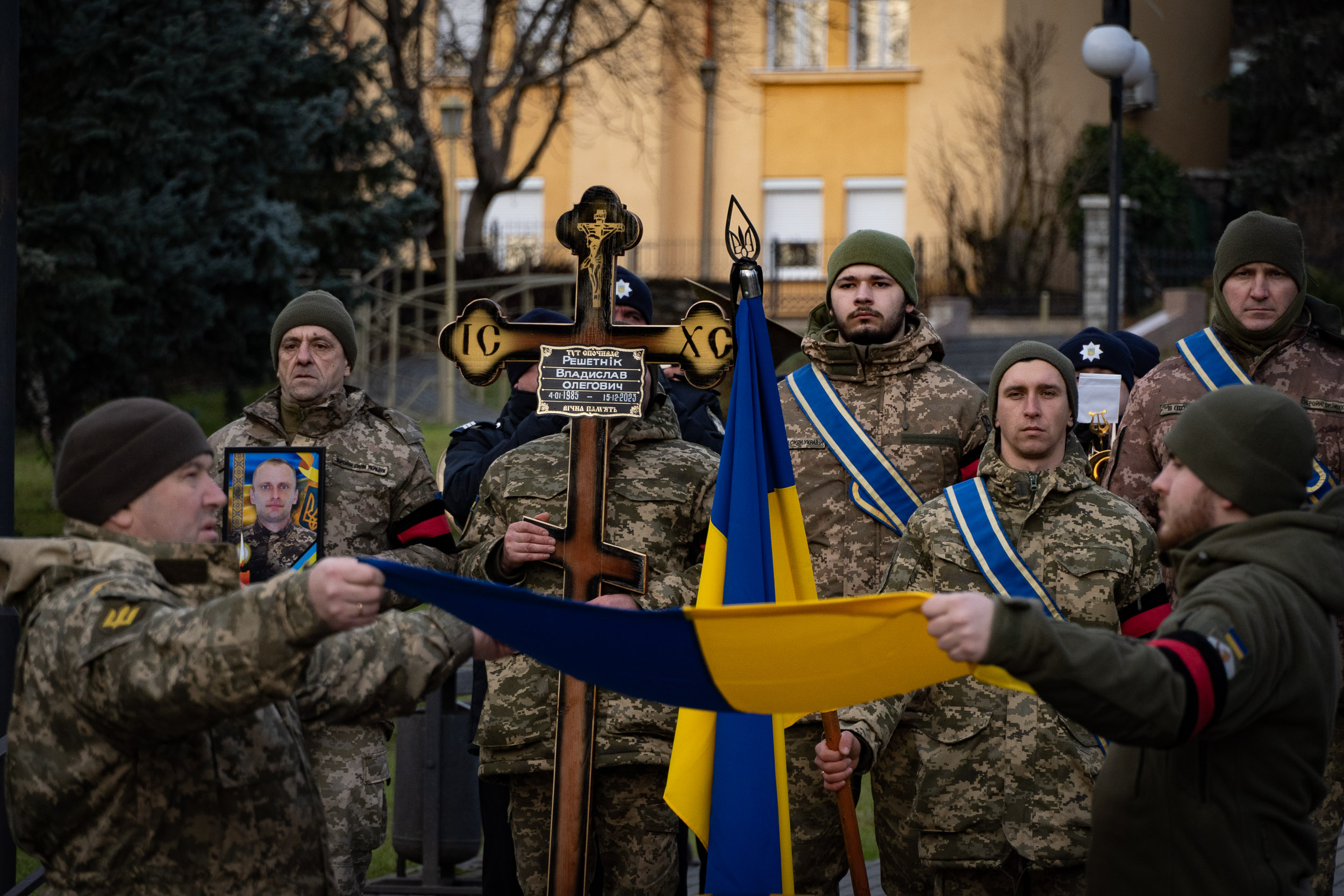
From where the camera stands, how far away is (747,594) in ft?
14.2

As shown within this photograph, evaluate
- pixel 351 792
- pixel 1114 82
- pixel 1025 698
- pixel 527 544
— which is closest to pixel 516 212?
pixel 1114 82

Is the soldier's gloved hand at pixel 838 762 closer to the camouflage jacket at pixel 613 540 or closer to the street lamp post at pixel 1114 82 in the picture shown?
the camouflage jacket at pixel 613 540

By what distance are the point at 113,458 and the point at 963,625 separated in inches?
70.1

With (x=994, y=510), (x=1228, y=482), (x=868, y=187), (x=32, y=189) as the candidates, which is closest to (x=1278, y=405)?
(x=1228, y=482)

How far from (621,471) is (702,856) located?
1.63 meters

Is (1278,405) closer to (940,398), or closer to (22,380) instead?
(940,398)

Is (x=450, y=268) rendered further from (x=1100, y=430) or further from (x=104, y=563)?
(x=104, y=563)

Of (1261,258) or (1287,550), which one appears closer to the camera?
(1287,550)

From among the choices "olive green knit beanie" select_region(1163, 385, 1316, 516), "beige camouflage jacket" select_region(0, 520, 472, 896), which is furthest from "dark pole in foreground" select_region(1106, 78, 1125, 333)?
"beige camouflage jacket" select_region(0, 520, 472, 896)

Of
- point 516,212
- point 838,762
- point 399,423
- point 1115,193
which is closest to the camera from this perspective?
point 838,762

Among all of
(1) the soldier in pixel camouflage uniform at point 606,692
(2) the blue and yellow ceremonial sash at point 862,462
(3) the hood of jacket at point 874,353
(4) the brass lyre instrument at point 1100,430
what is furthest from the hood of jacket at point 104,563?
(4) the brass lyre instrument at point 1100,430

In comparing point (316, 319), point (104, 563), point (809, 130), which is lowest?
point (104, 563)

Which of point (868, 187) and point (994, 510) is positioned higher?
point (868, 187)

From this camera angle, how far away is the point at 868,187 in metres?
29.1
